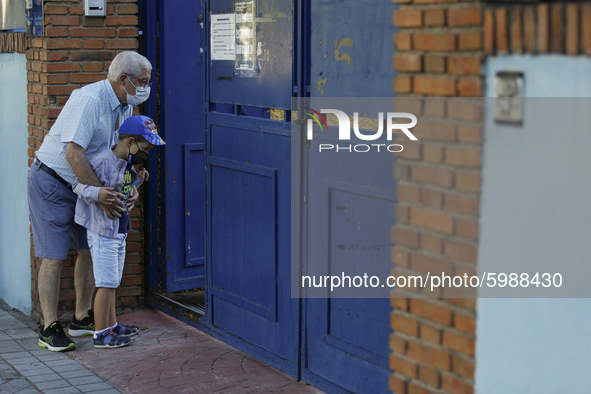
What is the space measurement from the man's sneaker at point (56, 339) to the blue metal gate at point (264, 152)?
3.06 ft

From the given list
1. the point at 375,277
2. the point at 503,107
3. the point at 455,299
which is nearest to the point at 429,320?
the point at 455,299

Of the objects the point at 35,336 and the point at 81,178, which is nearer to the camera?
the point at 81,178

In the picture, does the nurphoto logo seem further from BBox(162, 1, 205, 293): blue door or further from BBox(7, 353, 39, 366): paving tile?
BBox(7, 353, 39, 366): paving tile

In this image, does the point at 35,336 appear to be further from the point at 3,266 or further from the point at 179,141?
the point at 179,141

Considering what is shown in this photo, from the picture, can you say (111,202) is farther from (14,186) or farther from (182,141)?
(14,186)

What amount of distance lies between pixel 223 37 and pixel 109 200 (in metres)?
1.25

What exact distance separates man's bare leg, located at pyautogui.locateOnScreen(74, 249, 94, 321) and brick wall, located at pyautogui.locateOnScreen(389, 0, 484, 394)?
320cm

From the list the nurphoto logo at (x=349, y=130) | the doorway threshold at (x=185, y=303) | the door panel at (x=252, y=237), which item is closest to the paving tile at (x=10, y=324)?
the doorway threshold at (x=185, y=303)

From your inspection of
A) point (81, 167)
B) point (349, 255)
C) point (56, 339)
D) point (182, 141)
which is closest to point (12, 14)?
point (182, 141)

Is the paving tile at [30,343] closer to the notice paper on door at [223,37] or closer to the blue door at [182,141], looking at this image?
the blue door at [182,141]

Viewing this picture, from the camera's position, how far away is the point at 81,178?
481cm

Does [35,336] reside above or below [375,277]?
below

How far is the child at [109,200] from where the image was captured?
484 cm

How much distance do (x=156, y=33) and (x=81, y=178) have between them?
159 cm
